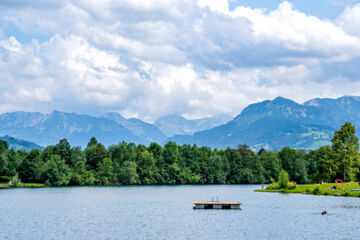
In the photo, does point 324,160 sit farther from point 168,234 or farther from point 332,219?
point 168,234

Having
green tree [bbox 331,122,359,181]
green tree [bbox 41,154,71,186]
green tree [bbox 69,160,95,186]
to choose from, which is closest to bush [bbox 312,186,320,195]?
green tree [bbox 331,122,359,181]

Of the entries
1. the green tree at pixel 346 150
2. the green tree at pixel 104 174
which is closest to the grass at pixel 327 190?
the green tree at pixel 346 150

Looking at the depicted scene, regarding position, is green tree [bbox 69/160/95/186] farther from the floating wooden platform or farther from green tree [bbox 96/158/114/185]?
the floating wooden platform

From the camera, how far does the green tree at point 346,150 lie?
13625 centimetres

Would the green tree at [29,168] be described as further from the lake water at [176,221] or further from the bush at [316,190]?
the bush at [316,190]

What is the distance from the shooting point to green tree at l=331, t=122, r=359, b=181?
13625 cm

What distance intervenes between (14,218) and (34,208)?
1677 cm

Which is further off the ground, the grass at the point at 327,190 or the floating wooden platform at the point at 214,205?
the grass at the point at 327,190

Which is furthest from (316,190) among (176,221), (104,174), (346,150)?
(104,174)

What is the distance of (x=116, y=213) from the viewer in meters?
83.6

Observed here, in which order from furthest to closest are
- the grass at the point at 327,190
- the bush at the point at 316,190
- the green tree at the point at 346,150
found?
the green tree at the point at 346,150
the bush at the point at 316,190
the grass at the point at 327,190

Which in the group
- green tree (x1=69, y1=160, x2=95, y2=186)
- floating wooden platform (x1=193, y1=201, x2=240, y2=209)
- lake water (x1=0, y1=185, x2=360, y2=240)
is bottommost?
lake water (x1=0, y1=185, x2=360, y2=240)

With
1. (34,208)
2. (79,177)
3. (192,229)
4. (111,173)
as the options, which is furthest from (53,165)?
(192,229)

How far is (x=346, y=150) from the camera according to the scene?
137375mm
